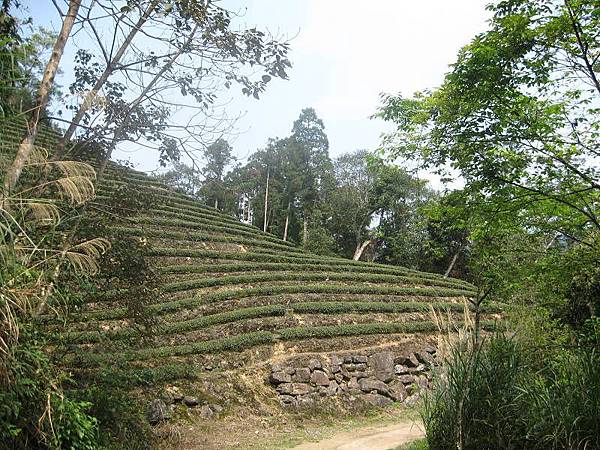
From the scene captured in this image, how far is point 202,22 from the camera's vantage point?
16.6ft

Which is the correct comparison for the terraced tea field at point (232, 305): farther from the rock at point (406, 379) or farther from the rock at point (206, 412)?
the rock at point (406, 379)

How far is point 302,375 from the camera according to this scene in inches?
422

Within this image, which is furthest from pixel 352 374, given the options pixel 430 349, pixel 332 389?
pixel 430 349

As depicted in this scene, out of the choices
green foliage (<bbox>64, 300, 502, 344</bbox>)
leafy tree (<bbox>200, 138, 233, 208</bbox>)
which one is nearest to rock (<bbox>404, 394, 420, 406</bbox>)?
green foliage (<bbox>64, 300, 502, 344</bbox>)

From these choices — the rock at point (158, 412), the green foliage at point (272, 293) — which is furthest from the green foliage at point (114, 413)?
the green foliage at point (272, 293)

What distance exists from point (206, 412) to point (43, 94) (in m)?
6.91

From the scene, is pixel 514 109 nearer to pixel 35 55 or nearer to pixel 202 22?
pixel 202 22

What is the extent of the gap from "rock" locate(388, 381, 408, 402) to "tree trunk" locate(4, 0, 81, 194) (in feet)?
32.2

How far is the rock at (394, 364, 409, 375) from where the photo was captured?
11.8 m

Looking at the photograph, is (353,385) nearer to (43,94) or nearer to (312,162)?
(43,94)

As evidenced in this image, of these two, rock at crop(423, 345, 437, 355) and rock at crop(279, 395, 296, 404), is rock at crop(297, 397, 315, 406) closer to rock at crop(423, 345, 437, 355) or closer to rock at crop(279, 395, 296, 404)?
rock at crop(279, 395, 296, 404)

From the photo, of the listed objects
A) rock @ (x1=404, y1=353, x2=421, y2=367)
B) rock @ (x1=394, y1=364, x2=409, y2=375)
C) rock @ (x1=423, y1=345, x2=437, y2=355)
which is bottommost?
rock @ (x1=394, y1=364, x2=409, y2=375)

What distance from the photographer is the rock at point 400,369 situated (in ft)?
38.8

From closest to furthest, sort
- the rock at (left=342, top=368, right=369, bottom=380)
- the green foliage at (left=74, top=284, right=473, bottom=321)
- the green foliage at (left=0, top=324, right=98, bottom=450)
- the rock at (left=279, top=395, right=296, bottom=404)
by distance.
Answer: the green foliage at (left=0, top=324, right=98, bottom=450) → the rock at (left=279, top=395, right=296, bottom=404) → the rock at (left=342, top=368, right=369, bottom=380) → the green foliage at (left=74, top=284, right=473, bottom=321)
